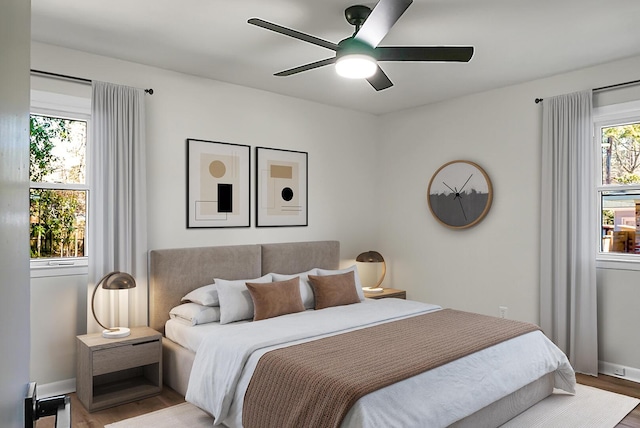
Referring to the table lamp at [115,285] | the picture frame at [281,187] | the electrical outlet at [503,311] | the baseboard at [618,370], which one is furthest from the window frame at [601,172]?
the table lamp at [115,285]

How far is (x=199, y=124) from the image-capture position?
434cm

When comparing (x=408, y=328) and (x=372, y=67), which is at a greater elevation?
(x=372, y=67)

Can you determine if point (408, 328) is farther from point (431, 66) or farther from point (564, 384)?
point (431, 66)

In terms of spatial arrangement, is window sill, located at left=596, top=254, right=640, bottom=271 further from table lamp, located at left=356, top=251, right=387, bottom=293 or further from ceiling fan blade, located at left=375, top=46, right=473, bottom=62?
ceiling fan blade, located at left=375, top=46, right=473, bottom=62


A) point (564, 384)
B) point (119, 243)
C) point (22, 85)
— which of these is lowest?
point (564, 384)

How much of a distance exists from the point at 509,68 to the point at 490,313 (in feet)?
8.11

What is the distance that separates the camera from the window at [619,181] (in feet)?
13.0

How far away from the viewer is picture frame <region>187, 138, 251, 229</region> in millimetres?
4293

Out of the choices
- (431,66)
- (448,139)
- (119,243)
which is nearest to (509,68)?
(431,66)

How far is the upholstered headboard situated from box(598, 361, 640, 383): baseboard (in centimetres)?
279

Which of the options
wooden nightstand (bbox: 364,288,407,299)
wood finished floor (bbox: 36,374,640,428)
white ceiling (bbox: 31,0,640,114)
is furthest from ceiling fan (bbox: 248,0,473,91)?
wooden nightstand (bbox: 364,288,407,299)

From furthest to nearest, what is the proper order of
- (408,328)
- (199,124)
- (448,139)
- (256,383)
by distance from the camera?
(448,139)
(199,124)
(408,328)
(256,383)

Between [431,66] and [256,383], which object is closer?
[256,383]

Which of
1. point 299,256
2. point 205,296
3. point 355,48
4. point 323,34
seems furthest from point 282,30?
point 299,256
